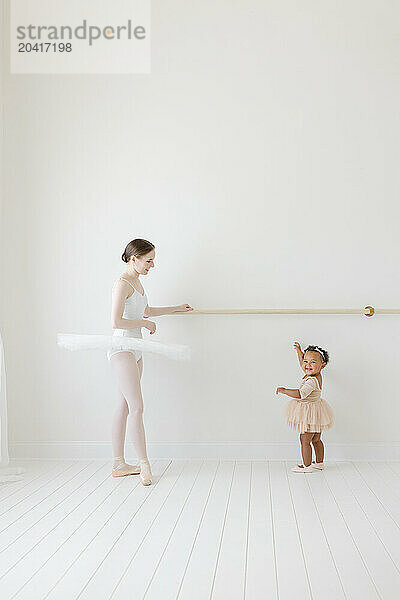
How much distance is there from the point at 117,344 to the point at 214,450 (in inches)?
A: 36.3

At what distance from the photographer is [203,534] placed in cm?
296

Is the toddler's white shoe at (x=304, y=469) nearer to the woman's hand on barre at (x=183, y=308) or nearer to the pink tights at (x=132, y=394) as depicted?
the pink tights at (x=132, y=394)

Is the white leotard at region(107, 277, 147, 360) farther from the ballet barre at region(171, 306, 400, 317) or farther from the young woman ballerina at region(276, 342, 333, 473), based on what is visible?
the young woman ballerina at region(276, 342, 333, 473)

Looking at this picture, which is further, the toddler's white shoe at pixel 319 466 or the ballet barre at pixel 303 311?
the ballet barre at pixel 303 311

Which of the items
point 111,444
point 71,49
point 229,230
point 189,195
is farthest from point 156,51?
point 111,444

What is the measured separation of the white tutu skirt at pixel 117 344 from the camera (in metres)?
3.98

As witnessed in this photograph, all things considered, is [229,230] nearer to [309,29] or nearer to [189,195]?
[189,195]

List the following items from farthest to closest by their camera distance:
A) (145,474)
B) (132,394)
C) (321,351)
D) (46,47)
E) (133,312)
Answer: (46,47) < (321,351) < (133,312) < (132,394) < (145,474)

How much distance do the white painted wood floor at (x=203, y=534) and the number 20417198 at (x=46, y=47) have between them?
95.1 inches

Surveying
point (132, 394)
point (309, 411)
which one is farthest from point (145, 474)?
point (309, 411)

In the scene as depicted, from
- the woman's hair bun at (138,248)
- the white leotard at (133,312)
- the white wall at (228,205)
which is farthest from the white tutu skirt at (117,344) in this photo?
the woman's hair bun at (138,248)

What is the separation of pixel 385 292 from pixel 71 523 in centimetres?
224

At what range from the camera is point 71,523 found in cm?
312

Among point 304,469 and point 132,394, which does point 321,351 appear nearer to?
point 304,469
